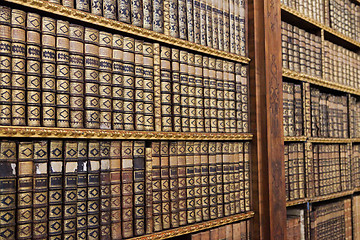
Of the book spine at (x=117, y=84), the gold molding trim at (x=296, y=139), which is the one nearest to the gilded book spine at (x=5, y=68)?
the book spine at (x=117, y=84)

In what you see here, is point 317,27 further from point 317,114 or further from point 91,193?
point 91,193

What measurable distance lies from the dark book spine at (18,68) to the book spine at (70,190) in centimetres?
17

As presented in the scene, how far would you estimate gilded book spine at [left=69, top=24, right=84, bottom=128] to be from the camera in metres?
1.19

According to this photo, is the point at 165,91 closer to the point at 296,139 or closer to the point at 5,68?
the point at 5,68

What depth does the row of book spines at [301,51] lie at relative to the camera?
6.84 feet

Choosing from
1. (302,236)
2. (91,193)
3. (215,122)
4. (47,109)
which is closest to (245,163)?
(215,122)

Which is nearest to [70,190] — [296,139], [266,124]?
[266,124]

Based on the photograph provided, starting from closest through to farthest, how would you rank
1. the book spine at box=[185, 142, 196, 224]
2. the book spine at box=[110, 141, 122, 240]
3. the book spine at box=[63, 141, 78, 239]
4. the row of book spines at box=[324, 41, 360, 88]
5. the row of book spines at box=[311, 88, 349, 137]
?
the book spine at box=[63, 141, 78, 239] < the book spine at box=[110, 141, 122, 240] < the book spine at box=[185, 142, 196, 224] < the row of book spines at box=[311, 88, 349, 137] < the row of book spines at box=[324, 41, 360, 88]

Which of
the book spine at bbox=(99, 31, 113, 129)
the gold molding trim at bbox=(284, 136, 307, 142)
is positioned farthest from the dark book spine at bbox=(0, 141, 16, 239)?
the gold molding trim at bbox=(284, 136, 307, 142)

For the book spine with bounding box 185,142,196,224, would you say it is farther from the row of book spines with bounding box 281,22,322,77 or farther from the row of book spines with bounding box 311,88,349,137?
the row of book spines with bounding box 311,88,349,137

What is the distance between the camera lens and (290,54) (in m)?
2.10

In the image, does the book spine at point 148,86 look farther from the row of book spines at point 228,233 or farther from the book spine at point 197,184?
the row of book spines at point 228,233

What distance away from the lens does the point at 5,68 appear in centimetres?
105

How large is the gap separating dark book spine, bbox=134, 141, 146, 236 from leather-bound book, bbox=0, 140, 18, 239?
1.40 ft
